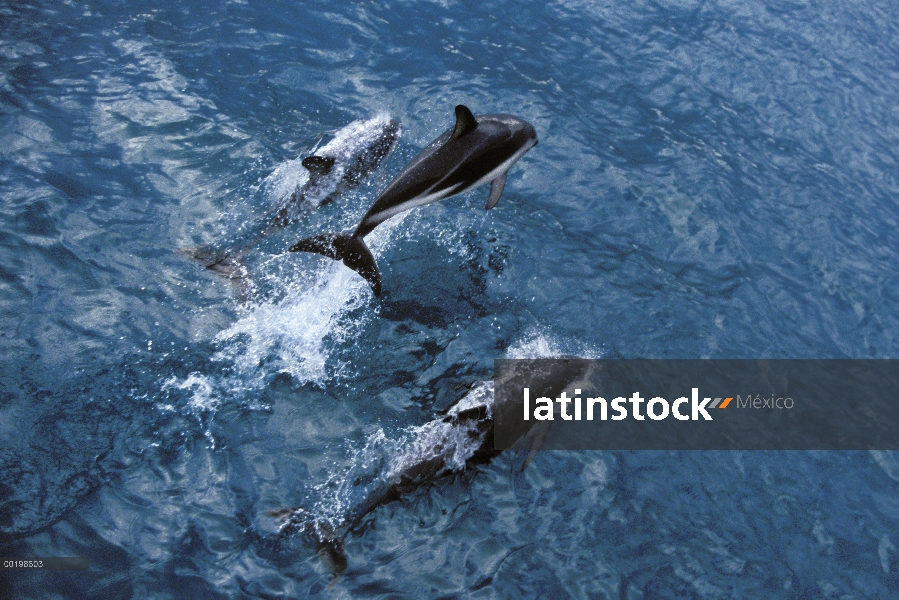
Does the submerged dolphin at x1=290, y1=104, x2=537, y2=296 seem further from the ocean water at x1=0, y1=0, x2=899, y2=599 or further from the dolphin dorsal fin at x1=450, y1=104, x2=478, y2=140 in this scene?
the ocean water at x1=0, y1=0, x2=899, y2=599

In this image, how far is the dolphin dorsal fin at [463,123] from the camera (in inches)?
258

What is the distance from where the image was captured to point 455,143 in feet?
22.7

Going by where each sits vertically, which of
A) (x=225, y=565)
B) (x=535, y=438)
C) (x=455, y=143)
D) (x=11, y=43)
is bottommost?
(x=225, y=565)

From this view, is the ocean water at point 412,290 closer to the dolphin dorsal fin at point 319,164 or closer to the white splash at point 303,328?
the white splash at point 303,328

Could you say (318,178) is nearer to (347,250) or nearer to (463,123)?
(347,250)

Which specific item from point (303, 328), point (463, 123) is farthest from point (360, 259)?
point (463, 123)

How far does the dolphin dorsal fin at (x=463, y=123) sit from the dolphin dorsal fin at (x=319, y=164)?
2165 millimetres

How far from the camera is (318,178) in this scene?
337 inches

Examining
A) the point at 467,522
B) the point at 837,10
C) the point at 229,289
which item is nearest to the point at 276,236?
the point at 229,289

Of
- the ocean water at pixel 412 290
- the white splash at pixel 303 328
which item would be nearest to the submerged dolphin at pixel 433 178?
the white splash at pixel 303 328

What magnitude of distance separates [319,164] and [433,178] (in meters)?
2.23

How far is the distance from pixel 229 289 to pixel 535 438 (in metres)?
3.89

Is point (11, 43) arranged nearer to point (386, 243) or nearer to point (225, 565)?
point (386, 243)

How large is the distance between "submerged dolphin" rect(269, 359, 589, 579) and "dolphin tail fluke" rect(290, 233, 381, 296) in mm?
1592
